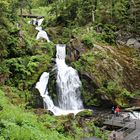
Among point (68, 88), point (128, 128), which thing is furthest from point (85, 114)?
point (128, 128)

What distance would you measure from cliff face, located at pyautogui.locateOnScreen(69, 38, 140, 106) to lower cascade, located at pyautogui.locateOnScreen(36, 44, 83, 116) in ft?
2.32

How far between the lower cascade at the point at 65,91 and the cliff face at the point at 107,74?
71cm

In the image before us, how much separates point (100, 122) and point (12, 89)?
28.9 ft

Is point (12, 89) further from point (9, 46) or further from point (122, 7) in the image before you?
point (122, 7)

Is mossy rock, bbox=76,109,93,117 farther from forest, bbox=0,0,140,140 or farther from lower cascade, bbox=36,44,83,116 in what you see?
lower cascade, bbox=36,44,83,116

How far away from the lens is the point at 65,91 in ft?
102

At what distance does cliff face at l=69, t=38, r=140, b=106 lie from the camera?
100 feet

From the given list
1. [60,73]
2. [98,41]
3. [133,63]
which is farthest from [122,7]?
[60,73]

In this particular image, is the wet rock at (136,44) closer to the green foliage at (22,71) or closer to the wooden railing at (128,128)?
the green foliage at (22,71)

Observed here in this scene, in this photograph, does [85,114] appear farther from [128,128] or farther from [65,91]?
[128,128]

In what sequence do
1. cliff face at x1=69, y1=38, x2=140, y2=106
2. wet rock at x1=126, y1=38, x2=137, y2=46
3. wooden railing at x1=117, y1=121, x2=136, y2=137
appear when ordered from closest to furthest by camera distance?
wooden railing at x1=117, y1=121, x2=136, y2=137
cliff face at x1=69, y1=38, x2=140, y2=106
wet rock at x1=126, y1=38, x2=137, y2=46

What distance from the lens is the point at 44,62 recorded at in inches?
1283

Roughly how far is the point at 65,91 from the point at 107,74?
4533 millimetres

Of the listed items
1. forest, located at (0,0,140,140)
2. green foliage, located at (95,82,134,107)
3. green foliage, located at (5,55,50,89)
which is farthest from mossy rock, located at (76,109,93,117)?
green foliage, located at (5,55,50,89)
